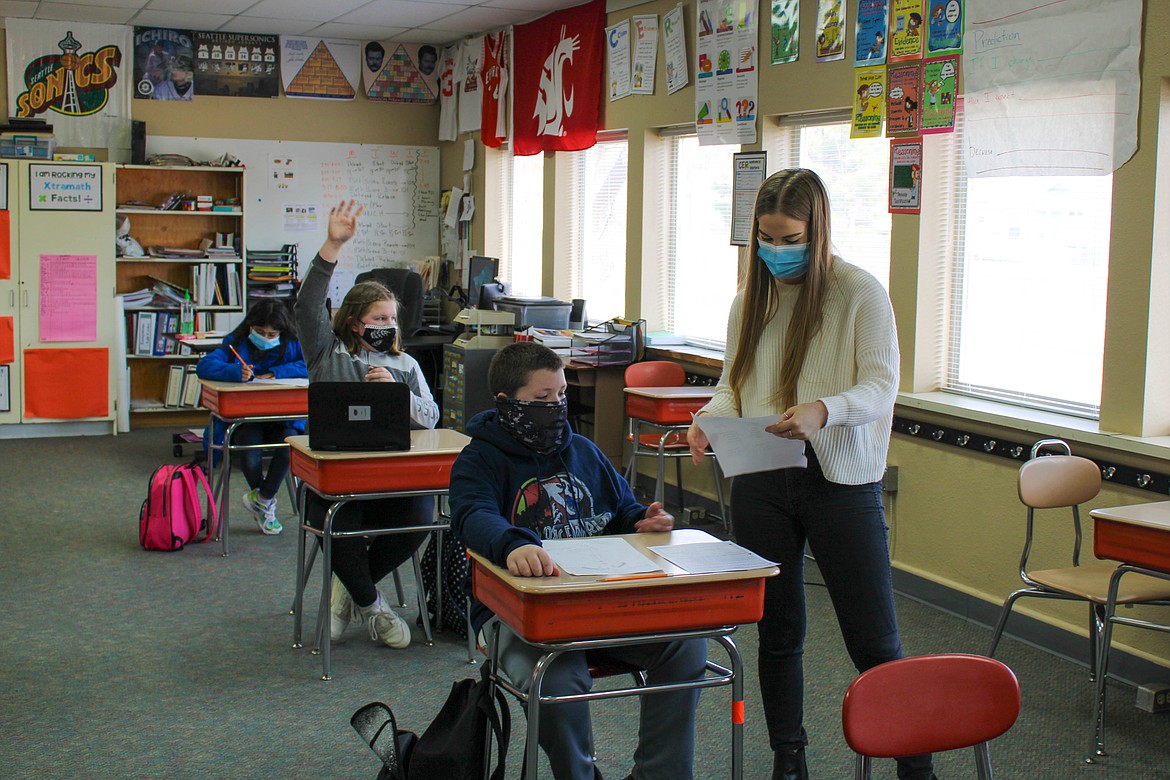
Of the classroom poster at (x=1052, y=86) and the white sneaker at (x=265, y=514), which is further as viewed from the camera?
the white sneaker at (x=265, y=514)

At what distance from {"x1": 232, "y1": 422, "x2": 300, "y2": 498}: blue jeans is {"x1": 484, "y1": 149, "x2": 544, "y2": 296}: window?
2773 millimetres

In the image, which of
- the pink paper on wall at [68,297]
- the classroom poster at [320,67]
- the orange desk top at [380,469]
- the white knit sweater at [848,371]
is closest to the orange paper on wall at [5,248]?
the pink paper on wall at [68,297]

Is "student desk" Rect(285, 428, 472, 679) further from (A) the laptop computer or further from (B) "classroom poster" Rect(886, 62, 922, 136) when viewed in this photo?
(B) "classroom poster" Rect(886, 62, 922, 136)

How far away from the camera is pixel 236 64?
28.3ft

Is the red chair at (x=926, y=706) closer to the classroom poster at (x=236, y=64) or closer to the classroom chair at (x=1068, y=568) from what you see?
the classroom chair at (x=1068, y=568)

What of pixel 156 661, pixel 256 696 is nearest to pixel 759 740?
pixel 256 696

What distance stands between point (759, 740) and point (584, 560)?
1.27m

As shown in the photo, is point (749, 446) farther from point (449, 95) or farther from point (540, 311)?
point (449, 95)

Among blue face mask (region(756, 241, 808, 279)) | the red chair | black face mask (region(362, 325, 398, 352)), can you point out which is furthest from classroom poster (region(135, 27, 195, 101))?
the red chair

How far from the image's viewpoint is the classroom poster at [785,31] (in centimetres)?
511

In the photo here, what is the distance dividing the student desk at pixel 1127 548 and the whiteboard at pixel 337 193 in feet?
22.4

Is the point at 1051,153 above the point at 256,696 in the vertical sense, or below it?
above

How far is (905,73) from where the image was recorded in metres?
4.45

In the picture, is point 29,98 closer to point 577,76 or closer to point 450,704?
point 577,76
